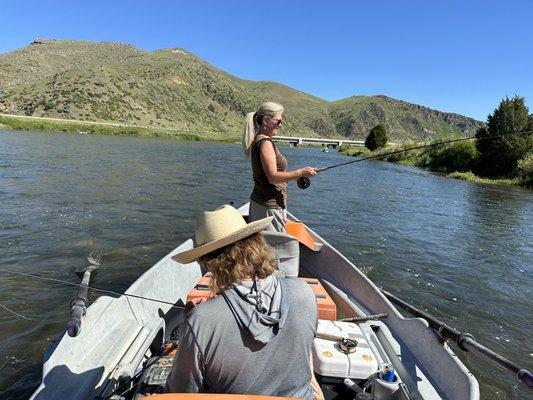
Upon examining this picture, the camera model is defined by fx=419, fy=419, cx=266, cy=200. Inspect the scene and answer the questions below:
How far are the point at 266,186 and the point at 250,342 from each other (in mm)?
3355

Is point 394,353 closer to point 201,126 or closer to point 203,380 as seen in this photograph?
point 203,380

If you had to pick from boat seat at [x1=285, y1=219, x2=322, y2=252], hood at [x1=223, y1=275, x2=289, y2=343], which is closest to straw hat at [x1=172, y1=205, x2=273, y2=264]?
hood at [x1=223, y1=275, x2=289, y2=343]

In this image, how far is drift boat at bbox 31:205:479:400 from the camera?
3629mm

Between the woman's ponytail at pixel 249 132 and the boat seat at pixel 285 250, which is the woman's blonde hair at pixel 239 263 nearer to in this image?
the woman's ponytail at pixel 249 132

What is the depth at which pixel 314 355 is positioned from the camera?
4.18 meters

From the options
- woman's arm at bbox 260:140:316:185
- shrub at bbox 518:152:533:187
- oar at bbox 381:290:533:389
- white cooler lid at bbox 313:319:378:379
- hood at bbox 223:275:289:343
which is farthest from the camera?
shrub at bbox 518:152:533:187

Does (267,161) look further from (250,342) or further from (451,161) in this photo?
(451,161)

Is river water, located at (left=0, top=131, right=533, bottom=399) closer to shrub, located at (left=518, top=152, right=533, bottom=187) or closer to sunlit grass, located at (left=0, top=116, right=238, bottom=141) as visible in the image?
shrub, located at (left=518, top=152, right=533, bottom=187)

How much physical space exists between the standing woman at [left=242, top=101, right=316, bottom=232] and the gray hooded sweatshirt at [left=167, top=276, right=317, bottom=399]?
2.69m

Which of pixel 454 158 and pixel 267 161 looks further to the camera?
pixel 454 158

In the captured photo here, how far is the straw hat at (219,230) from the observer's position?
2.42 metres

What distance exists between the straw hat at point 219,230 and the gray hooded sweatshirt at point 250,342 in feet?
0.93

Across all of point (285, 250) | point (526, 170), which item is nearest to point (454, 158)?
point (526, 170)

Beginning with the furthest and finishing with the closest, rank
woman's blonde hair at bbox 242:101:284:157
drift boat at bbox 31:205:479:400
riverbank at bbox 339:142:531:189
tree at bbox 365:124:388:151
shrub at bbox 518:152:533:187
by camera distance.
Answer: tree at bbox 365:124:388:151, riverbank at bbox 339:142:531:189, shrub at bbox 518:152:533:187, woman's blonde hair at bbox 242:101:284:157, drift boat at bbox 31:205:479:400
